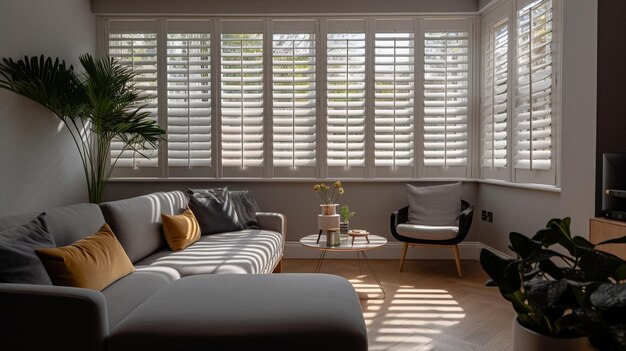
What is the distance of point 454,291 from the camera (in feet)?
12.6

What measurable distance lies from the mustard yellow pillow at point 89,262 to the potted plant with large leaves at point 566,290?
188 cm

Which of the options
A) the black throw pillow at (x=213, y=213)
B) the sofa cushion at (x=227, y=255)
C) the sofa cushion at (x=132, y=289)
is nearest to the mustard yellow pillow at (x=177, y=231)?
the sofa cushion at (x=227, y=255)

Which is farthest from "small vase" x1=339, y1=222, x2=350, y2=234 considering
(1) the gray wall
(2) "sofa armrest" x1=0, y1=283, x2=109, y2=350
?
(2) "sofa armrest" x1=0, y1=283, x2=109, y2=350

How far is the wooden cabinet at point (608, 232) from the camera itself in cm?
259

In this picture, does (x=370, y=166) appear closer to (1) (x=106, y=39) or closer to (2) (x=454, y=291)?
(2) (x=454, y=291)

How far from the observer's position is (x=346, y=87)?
16.4 feet

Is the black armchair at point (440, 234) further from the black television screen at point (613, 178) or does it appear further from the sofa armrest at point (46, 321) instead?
the sofa armrest at point (46, 321)

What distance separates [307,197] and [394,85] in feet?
5.13

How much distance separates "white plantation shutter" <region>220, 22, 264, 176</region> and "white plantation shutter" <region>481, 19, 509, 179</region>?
7.95 ft

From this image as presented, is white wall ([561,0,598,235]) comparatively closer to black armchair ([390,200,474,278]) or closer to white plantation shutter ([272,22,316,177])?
black armchair ([390,200,474,278])

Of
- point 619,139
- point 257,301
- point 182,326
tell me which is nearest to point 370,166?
point 619,139

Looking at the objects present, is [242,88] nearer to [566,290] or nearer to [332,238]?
[332,238]

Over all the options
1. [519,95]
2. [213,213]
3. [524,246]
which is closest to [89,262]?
[213,213]

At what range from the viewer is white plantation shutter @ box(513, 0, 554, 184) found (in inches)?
147
